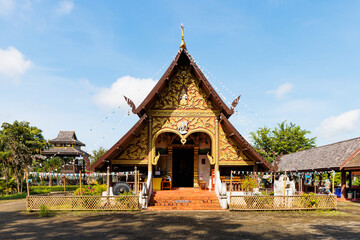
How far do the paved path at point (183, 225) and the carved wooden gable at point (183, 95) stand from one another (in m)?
6.53

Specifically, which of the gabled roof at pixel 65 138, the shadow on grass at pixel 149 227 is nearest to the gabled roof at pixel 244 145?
the shadow on grass at pixel 149 227

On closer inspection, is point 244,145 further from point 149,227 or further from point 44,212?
point 44,212

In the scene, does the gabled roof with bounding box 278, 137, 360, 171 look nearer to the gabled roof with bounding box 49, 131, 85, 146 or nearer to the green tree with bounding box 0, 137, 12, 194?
the green tree with bounding box 0, 137, 12, 194

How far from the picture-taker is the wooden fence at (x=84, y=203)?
572 inches

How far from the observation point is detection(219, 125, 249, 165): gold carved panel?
1728 centimetres

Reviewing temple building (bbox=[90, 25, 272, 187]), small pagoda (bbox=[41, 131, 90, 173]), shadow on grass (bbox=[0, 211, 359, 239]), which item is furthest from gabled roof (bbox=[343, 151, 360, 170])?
small pagoda (bbox=[41, 131, 90, 173])

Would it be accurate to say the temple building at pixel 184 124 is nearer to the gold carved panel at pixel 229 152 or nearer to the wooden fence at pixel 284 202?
the gold carved panel at pixel 229 152

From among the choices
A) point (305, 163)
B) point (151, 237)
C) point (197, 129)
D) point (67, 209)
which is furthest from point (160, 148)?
point (305, 163)

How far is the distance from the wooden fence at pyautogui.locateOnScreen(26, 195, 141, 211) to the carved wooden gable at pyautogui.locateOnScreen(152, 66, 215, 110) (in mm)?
5888

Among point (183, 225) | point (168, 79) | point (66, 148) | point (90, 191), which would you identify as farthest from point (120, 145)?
point (66, 148)

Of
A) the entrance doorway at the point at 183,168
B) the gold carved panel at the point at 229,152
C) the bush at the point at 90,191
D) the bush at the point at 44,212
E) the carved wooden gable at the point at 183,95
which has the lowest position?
the bush at the point at 44,212

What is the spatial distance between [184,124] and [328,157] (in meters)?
15.7

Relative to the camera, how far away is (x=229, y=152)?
57.1ft

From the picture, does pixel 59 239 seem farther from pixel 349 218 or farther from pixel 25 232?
pixel 349 218
